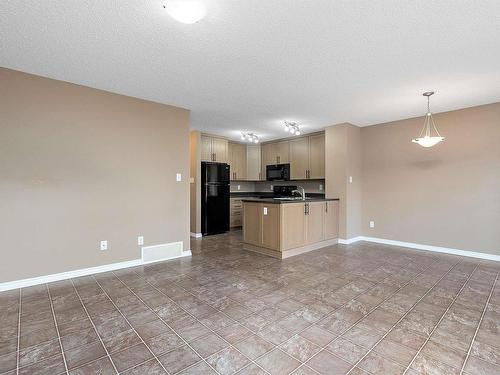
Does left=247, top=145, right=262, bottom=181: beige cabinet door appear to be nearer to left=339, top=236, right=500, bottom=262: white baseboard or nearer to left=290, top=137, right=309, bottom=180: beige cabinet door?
left=290, top=137, right=309, bottom=180: beige cabinet door

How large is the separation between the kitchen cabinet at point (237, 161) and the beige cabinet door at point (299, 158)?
1527mm

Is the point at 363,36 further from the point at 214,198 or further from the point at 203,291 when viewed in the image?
the point at 214,198

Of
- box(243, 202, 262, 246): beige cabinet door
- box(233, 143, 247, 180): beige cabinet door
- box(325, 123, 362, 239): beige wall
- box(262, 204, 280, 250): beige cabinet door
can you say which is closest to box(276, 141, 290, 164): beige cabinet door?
box(233, 143, 247, 180): beige cabinet door

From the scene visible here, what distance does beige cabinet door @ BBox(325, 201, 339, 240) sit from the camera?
5.23 m

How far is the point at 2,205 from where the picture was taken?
114 inches

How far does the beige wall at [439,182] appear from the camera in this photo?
13.8 ft

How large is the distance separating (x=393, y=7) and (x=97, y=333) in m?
3.42

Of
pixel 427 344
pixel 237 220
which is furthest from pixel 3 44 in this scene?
pixel 237 220

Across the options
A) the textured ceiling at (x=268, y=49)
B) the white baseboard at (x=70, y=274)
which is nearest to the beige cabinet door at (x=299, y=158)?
the textured ceiling at (x=268, y=49)

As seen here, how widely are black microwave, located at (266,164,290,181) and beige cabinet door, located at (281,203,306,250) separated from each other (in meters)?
2.35

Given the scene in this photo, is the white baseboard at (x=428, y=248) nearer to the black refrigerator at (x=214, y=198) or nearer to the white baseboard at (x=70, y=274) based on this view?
the black refrigerator at (x=214, y=198)

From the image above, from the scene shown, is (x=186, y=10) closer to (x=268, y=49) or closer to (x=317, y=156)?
(x=268, y=49)

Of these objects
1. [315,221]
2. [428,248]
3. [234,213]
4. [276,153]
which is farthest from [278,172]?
[428,248]

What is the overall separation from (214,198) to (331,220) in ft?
9.12
